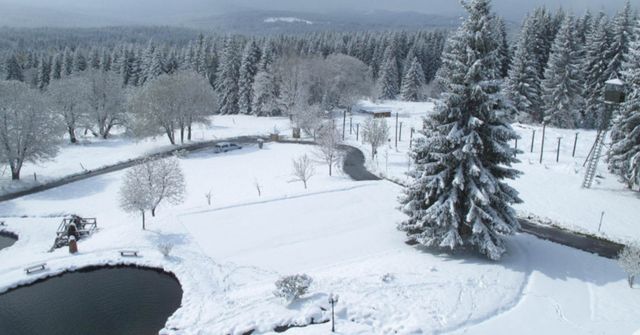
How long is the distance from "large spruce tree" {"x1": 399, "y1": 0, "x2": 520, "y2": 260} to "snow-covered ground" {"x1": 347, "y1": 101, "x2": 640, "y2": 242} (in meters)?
1.99

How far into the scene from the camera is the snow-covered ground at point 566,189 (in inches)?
1077

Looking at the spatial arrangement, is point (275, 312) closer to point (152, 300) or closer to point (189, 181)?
point (152, 300)

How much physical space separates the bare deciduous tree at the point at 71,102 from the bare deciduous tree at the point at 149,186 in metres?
31.2

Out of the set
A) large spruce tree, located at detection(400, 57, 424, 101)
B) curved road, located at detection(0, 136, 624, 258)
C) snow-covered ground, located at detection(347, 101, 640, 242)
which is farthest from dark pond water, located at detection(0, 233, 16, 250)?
large spruce tree, located at detection(400, 57, 424, 101)

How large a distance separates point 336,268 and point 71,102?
152ft

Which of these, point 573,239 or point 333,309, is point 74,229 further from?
point 573,239

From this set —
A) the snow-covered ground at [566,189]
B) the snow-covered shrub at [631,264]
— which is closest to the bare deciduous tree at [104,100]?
the snow-covered ground at [566,189]

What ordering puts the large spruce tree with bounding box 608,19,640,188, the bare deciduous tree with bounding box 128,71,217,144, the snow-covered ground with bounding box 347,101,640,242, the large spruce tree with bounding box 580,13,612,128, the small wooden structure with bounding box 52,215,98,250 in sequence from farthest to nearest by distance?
the large spruce tree with bounding box 580,13,612,128 < the bare deciduous tree with bounding box 128,71,217,144 < the large spruce tree with bounding box 608,19,640,188 < the snow-covered ground with bounding box 347,101,640,242 < the small wooden structure with bounding box 52,215,98,250

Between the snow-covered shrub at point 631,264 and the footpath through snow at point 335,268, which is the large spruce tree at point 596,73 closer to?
the footpath through snow at point 335,268

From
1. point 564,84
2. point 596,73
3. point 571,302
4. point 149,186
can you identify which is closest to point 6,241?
point 149,186

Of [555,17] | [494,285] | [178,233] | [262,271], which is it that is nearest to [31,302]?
[178,233]

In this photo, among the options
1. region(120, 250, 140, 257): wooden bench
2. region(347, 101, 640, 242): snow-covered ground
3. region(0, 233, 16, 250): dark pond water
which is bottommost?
region(0, 233, 16, 250): dark pond water

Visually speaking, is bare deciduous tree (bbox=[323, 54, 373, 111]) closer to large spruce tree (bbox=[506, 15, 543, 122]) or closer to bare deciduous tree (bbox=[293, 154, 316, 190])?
large spruce tree (bbox=[506, 15, 543, 122])

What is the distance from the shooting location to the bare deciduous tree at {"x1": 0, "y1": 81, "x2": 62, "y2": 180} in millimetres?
38562
